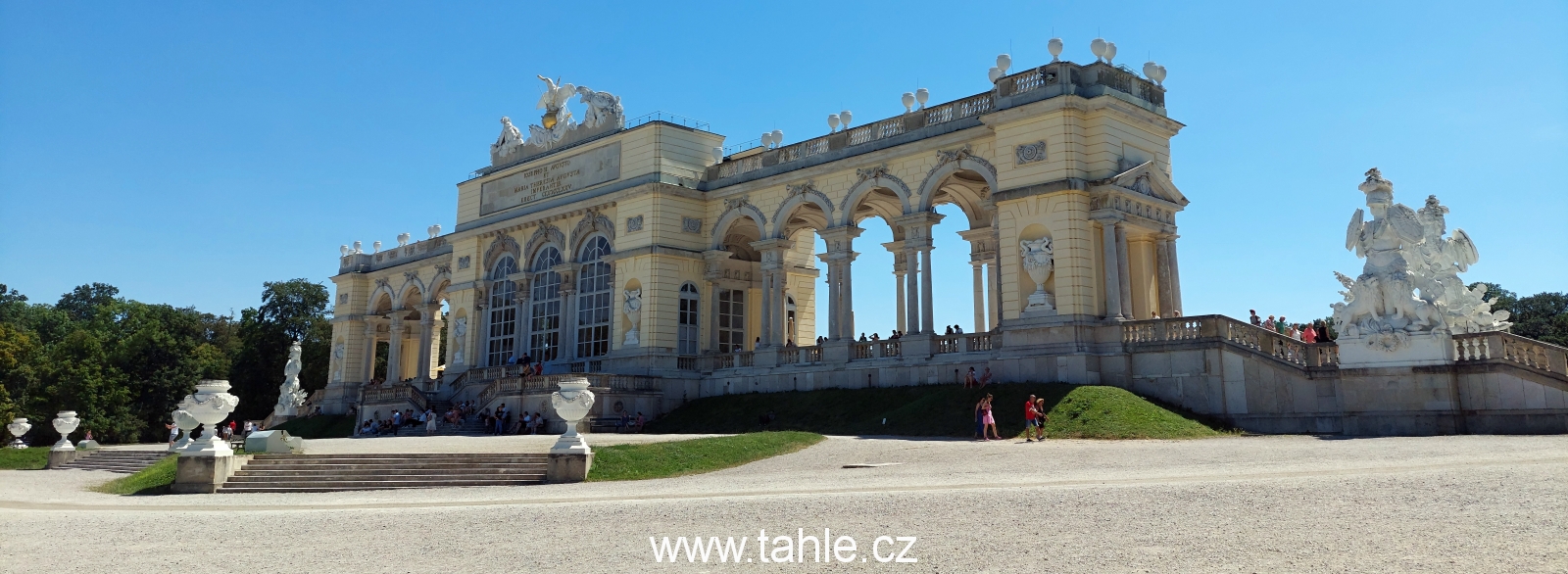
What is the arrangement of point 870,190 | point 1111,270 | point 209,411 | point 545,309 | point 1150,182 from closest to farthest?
point 209,411 < point 1111,270 < point 1150,182 < point 870,190 < point 545,309

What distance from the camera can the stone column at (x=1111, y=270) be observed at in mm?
27703

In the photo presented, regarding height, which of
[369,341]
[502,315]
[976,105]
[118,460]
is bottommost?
[118,460]

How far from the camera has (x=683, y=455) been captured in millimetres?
20203

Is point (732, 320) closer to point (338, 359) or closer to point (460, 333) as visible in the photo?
point (460, 333)

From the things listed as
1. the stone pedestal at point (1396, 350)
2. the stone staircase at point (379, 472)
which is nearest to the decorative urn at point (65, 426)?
the stone staircase at point (379, 472)

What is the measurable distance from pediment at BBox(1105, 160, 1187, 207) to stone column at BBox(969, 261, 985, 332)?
7.29 meters

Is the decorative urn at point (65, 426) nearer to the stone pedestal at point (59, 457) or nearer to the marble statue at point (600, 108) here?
the stone pedestal at point (59, 457)

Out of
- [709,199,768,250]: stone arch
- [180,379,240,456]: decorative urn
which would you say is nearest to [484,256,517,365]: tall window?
[709,199,768,250]: stone arch

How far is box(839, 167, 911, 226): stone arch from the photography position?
107 feet

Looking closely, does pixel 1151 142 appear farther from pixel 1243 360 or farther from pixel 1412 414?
pixel 1412 414

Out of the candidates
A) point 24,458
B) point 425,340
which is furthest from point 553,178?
point 24,458

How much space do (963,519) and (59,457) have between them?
2670cm

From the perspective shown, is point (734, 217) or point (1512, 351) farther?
point (734, 217)

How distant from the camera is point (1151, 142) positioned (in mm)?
29906
